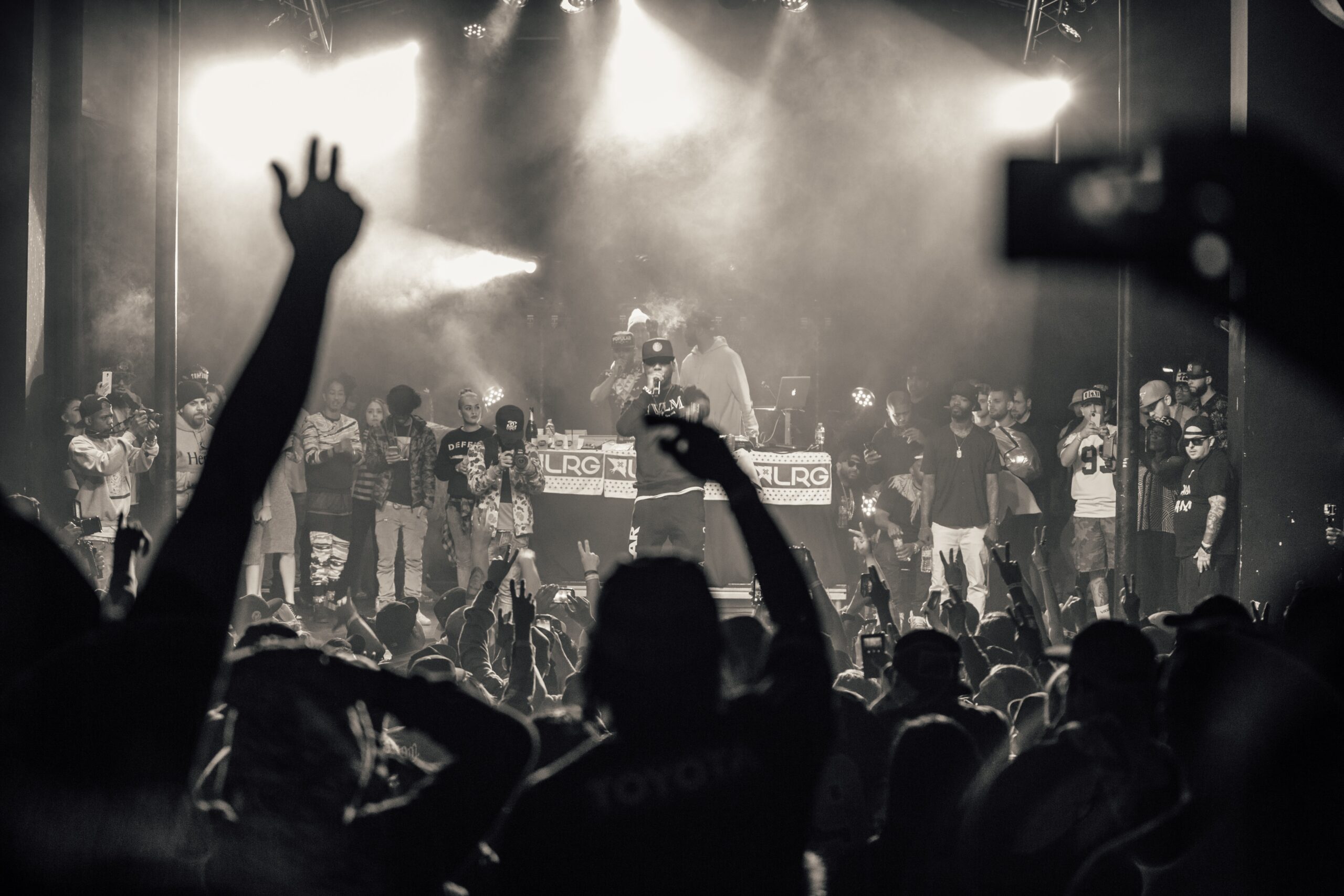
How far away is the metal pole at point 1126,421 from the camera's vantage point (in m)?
7.68

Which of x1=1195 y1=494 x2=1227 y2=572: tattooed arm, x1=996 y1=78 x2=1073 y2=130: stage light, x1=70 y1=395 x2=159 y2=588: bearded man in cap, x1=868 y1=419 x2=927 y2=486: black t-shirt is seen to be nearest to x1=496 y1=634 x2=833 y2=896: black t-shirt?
x1=1195 y1=494 x2=1227 y2=572: tattooed arm

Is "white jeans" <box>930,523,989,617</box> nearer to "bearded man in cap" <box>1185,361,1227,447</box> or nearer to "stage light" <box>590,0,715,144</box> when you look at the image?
"bearded man in cap" <box>1185,361,1227,447</box>

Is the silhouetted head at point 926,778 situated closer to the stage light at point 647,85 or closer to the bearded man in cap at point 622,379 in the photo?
the bearded man in cap at point 622,379

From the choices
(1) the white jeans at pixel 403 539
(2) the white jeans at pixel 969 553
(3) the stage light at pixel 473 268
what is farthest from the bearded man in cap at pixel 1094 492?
(3) the stage light at pixel 473 268

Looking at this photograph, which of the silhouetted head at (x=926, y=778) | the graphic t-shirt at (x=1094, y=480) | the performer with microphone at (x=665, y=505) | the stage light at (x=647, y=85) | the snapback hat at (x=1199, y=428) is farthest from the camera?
the stage light at (x=647, y=85)

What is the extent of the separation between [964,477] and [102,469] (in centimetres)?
636

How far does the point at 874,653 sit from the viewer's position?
286 cm

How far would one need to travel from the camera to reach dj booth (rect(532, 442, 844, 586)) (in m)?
9.48

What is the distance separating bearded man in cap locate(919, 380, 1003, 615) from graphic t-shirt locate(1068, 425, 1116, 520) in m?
0.60

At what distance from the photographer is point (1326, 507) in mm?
7109

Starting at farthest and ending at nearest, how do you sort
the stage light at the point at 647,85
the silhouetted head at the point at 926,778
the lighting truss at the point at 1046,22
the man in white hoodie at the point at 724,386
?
the stage light at the point at 647,85 < the lighting truss at the point at 1046,22 < the man in white hoodie at the point at 724,386 < the silhouetted head at the point at 926,778

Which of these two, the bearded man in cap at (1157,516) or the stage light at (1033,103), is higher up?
the stage light at (1033,103)

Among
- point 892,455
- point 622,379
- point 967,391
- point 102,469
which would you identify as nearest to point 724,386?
point 622,379

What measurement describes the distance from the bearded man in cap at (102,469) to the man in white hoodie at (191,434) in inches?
16.7
